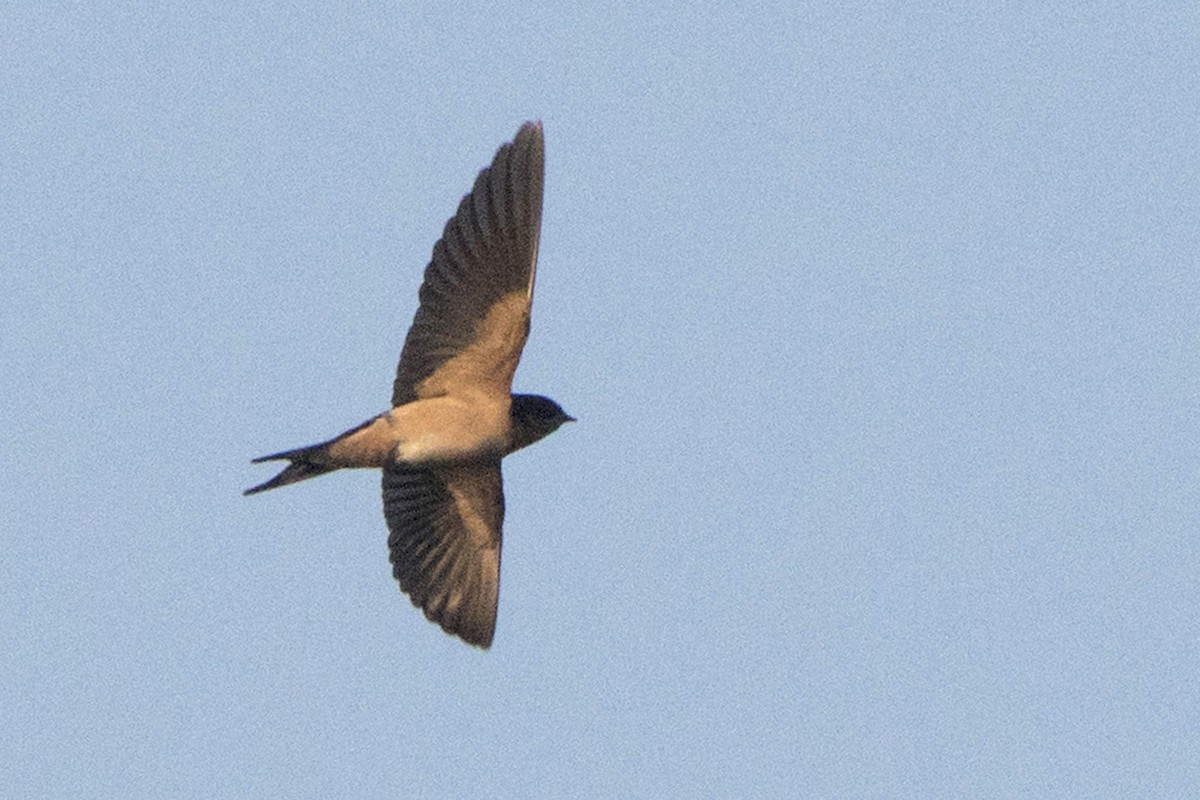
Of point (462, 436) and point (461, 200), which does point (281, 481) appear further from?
point (461, 200)

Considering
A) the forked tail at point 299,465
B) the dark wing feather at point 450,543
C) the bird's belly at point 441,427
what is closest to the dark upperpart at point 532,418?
the bird's belly at point 441,427

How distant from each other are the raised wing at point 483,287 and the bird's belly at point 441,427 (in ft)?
0.29

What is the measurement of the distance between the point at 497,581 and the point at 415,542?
0.52 m

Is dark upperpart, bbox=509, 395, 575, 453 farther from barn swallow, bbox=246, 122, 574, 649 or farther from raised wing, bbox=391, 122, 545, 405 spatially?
raised wing, bbox=391, 122, 545, 405

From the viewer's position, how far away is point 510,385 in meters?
12.3

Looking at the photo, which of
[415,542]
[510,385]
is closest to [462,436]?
[510,385]

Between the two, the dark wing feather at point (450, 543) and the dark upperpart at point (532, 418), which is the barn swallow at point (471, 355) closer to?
the dark upperpart at point (532, 418)

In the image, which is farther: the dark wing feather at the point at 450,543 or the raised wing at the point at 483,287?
the dark wing feather at the point at 450,543

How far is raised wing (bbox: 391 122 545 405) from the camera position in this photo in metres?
11.8

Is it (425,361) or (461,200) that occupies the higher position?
(461,200)

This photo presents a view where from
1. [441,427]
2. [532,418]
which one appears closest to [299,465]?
[441,427]

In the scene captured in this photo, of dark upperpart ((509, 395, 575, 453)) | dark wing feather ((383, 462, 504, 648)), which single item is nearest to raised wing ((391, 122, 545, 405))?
dark upperpart ((509, 395, 575, 453))

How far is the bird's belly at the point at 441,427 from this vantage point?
12.3m

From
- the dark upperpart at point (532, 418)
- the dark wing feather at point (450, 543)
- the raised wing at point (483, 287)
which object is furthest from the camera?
the dark wing feather at point (450, 543)
